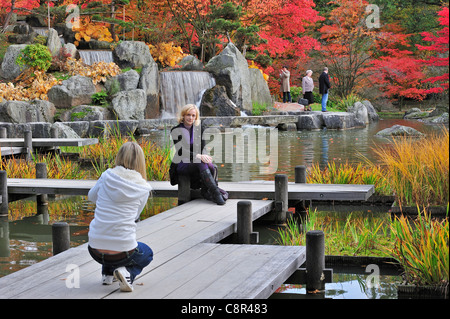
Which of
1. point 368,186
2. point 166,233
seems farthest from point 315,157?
point 166,233

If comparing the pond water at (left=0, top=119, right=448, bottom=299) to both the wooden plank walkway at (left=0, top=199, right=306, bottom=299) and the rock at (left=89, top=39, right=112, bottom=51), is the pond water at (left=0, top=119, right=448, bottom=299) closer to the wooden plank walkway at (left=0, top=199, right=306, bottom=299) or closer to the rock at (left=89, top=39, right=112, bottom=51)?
the wooden plank walkway at (left=0, top=199, right=306, bottom=299)

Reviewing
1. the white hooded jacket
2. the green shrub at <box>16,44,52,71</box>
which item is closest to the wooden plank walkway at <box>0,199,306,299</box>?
the white hooded jacket

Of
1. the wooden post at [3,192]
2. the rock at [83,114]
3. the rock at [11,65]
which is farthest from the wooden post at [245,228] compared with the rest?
the rock at [11,65]

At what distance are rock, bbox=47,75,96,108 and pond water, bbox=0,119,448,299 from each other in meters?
3.78

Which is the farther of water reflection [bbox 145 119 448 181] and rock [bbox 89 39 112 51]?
rock [bbox 89 39 112 51]

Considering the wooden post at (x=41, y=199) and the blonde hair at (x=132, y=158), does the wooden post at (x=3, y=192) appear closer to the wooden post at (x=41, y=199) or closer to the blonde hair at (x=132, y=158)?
the wooden post at (x=41, y=199)

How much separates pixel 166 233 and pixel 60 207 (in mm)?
3712

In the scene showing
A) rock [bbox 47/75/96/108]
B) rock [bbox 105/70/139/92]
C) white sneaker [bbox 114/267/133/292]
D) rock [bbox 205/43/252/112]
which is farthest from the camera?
rock [bbox 205/43/252/112]

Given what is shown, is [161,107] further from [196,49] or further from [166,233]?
[166,233]

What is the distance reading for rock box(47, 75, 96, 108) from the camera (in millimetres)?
20156

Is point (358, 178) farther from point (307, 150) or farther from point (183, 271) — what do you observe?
point (307, 150)

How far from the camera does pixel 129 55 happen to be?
2391cm

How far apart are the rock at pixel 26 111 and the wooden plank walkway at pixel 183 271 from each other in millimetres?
12805

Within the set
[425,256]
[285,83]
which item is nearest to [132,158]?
[425,256]
